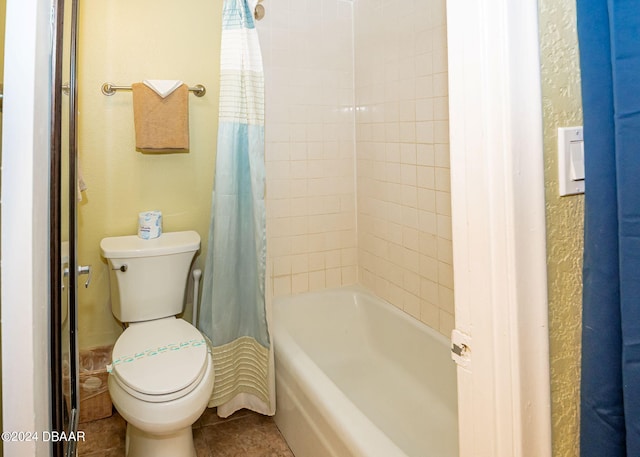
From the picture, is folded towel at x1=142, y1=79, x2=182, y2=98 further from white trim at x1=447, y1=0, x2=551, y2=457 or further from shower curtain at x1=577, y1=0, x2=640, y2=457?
shower curtain at x1=577, y1=0, x2=640, y2=457

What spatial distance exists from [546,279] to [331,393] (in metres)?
1.03

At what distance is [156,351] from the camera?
1.69 meters

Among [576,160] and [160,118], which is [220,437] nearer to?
[160,118]

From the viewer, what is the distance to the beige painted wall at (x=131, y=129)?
6.72 ft

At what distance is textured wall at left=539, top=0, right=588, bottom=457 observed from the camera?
699mm

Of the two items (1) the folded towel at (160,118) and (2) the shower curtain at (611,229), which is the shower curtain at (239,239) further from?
(2) the shower curtain at (611,229)

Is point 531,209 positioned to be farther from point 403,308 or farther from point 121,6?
point 121,6

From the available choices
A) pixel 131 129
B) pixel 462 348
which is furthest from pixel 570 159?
pixel 131 129

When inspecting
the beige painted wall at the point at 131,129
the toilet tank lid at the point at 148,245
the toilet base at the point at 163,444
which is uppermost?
the beige painted wall at the point at 131,129

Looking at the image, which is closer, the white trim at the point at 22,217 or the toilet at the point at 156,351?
the white trim at the point at 22,217

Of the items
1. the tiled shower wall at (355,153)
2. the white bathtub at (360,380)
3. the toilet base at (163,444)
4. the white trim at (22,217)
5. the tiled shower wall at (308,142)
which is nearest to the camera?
the white trim at (22,217)

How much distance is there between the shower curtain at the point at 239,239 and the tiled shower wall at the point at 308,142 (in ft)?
1.44

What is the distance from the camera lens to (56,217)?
0.71 meters

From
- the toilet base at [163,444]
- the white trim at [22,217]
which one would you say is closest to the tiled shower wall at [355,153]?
the toilet base at [163,444]
